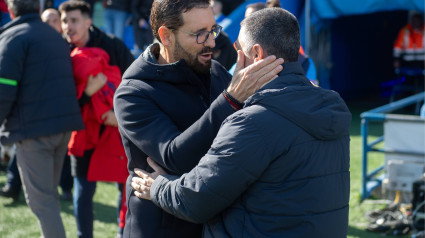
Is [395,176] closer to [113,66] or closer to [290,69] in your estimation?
[113,66]

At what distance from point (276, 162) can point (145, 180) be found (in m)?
0.66

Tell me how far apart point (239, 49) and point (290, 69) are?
213mm

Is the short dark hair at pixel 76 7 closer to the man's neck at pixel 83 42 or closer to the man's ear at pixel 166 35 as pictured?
the man's neck at pixel 83 42

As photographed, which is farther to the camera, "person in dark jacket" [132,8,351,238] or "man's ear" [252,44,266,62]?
"man's ear" [252,44,266,62]

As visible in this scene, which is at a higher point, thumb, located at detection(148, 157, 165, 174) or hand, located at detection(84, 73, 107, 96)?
thumb, located at detection(148, 157, 165, 174)

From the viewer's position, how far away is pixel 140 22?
1055 centimetres

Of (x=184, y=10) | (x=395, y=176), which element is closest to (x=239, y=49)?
(x=184, y=10)

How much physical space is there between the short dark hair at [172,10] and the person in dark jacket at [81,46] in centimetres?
188

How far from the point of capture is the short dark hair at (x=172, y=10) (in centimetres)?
249

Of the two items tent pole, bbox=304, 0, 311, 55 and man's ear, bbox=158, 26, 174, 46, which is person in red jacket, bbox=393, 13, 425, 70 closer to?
tent pole, bbox=304, 0, 311, 55

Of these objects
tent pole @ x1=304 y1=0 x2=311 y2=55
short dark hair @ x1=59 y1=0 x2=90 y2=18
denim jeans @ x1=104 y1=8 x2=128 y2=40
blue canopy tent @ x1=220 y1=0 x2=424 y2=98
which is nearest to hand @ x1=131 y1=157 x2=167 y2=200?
short dark hair @ x1=59 y1=0 x2=90 y2=18

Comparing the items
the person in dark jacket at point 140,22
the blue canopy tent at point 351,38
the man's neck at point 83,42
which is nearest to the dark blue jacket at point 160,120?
the man's neck at point 83,42

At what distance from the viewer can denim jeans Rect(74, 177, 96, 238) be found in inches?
175

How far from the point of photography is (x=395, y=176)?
545 cm
